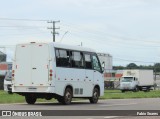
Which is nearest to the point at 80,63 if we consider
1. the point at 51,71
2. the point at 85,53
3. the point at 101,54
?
the point at 85,53

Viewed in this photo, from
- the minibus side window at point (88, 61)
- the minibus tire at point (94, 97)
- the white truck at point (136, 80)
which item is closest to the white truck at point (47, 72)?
the minibus side window at point (88, 61)

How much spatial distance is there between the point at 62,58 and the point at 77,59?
4.85 ft

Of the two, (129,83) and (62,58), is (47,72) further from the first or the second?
(129,83)

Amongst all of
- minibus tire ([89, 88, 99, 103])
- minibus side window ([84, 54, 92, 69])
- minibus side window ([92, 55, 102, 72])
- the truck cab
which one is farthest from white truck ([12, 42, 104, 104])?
the truck cab

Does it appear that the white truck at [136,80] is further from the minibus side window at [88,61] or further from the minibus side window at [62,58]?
the minibus side window at [62,58]

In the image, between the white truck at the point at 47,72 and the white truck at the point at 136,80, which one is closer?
the white truck at the point at 47,72

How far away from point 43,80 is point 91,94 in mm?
3962

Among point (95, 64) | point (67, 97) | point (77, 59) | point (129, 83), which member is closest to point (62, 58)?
point (77, 59)

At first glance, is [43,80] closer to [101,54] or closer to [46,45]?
[46,45]

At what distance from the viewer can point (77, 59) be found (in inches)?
1078

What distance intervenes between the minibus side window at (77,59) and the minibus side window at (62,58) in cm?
49

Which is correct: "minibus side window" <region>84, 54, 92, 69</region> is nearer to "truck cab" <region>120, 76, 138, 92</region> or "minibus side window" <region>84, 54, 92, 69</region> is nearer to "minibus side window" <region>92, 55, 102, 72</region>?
"minibus side window" <region>92, 55, 102, 72</region>

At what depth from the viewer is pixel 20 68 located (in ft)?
85.1

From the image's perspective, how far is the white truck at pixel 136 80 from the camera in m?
72.0
